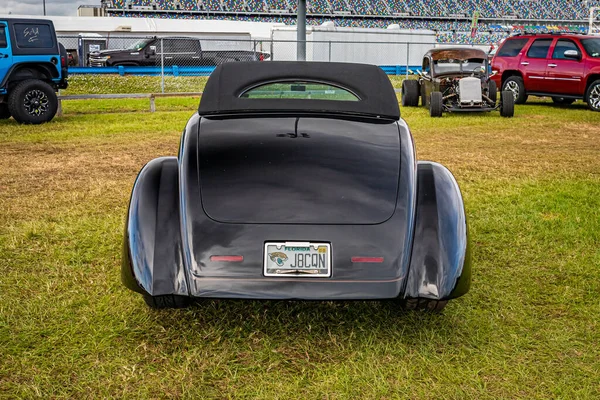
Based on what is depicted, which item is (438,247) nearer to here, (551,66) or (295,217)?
(295,217)

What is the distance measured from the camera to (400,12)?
54.6 m

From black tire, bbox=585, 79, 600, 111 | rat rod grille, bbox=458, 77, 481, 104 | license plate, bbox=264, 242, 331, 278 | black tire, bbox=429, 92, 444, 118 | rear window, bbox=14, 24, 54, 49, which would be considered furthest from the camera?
black tire, bbox=585, 79, 600, 111

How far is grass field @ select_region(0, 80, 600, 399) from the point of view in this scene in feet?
9.07

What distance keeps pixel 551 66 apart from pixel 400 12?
4042cm

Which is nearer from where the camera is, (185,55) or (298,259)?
(298,259)

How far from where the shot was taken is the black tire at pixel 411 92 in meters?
16.3

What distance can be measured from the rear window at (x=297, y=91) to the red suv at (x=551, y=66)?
12.9 m

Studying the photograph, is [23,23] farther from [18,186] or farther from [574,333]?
[574,333]

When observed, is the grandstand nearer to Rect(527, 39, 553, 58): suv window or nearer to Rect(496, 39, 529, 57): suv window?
Rect(496, 39, 529, 57): suv window

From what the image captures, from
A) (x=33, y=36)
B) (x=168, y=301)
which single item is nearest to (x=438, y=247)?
(x=168, y=301)

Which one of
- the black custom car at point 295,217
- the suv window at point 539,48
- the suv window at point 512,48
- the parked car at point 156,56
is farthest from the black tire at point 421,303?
the parked car at point 156,56

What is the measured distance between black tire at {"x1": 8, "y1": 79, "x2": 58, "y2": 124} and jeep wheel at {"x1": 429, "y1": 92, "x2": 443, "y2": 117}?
7578 mm

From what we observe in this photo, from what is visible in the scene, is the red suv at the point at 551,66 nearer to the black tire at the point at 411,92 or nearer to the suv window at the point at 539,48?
the suv window at the point at 539,48

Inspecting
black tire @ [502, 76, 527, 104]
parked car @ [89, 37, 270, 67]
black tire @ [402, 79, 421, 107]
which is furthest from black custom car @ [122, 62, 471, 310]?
parked car @ [89, 37, 270, 67]
